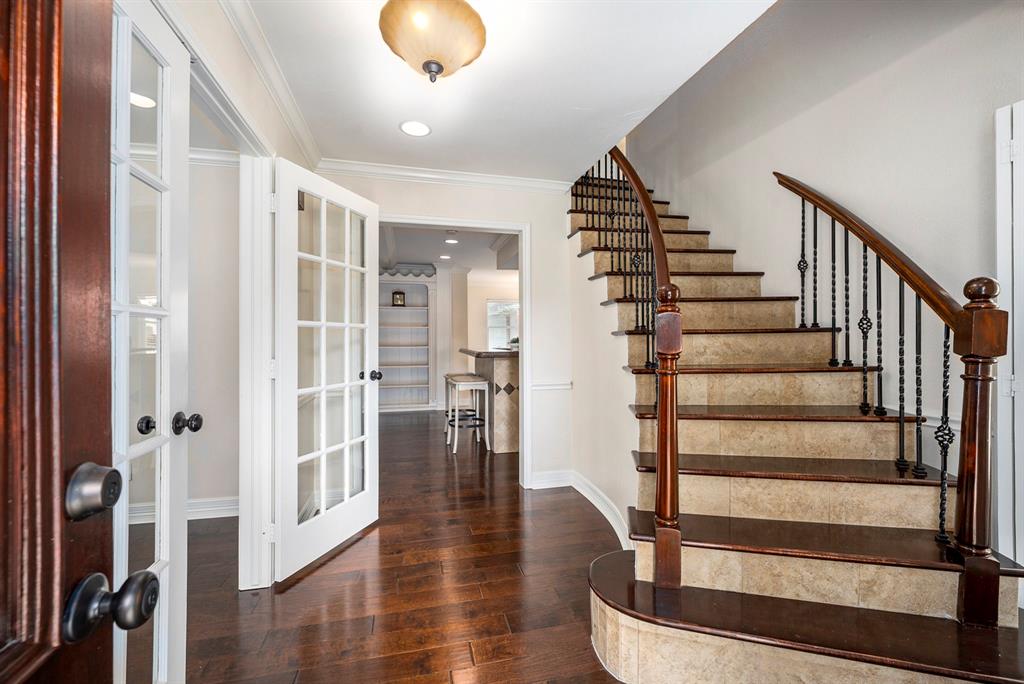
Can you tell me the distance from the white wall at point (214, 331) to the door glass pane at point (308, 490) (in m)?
0.92

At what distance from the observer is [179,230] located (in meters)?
1.28

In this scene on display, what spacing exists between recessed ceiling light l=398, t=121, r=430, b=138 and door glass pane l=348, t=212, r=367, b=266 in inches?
22.5

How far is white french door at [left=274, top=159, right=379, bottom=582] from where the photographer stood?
206cm

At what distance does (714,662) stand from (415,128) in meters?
2.81

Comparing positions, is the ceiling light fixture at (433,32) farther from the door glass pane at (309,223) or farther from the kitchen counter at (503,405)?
the kitchen counter at (503,405)

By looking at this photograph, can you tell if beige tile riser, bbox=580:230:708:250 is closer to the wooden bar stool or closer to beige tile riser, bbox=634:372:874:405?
beige tile riser, bbox=634:372:874:405

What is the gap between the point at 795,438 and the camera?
1.97 metres

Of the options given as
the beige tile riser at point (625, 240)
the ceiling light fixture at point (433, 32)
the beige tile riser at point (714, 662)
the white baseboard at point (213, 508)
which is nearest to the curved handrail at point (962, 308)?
the beige tile riser at point (714, 662)

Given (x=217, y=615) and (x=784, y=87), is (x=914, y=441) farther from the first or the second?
(x=217, y=615)

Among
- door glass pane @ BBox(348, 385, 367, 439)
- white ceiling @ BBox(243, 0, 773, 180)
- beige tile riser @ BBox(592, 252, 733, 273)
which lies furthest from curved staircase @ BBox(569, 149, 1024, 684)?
door glass pane @ BBox(348, 385, 367, 439)

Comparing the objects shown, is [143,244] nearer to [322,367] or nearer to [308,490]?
[322,367]

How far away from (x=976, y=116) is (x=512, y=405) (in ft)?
12.0

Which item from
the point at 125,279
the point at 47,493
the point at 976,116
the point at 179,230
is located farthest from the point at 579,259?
the point at 47,493

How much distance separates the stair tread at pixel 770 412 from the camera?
1904mm
